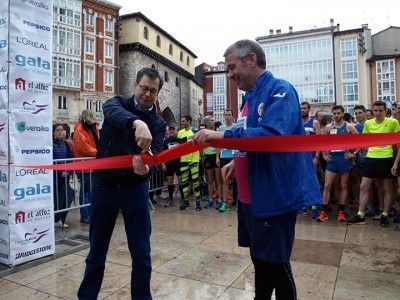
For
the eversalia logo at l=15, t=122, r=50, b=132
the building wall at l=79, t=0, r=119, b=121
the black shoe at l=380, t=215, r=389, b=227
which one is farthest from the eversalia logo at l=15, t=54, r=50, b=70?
the building wall at l=79, t=0, r=119, b=121

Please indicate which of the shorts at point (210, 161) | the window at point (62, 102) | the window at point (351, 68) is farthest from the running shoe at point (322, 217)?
the window at point (351, 68)

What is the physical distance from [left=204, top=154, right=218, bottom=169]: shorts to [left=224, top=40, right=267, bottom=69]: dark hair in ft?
20.0

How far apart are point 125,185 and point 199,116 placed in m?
60.5

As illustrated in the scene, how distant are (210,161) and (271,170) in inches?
247

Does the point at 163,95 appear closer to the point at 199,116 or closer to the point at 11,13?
the point at 199,116

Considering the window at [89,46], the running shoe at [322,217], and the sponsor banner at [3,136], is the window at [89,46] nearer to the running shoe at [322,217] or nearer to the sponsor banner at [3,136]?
the running shoe at [322,217]

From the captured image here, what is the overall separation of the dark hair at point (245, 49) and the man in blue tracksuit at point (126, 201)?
0.78 meters

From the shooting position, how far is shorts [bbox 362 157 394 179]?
241 inches

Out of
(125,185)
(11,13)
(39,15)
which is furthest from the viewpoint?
(39,15)

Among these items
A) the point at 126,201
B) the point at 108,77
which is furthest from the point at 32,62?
the point at 108,77

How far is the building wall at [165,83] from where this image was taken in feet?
139

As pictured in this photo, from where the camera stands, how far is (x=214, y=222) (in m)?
6.52

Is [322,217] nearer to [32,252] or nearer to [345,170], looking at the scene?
[345,170]

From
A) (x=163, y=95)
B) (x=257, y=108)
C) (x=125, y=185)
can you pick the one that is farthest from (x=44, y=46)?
(x=163, y=95)
